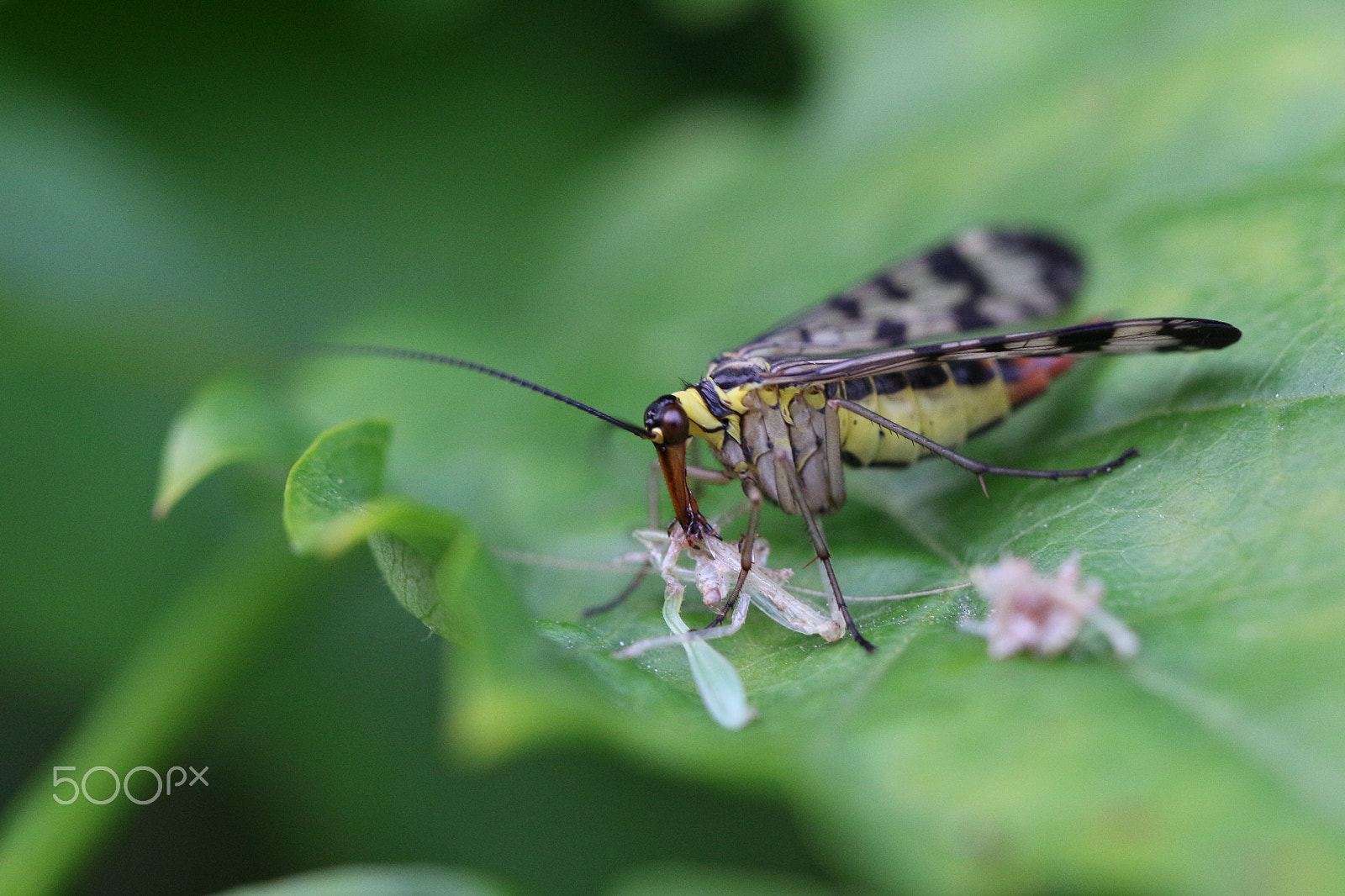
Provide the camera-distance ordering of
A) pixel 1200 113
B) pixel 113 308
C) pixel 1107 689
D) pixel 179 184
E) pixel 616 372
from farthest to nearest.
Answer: pixel 179 184 < pixel 113 308 < pixel 616 372 < pixel 1200 113 < pixel 1107 689

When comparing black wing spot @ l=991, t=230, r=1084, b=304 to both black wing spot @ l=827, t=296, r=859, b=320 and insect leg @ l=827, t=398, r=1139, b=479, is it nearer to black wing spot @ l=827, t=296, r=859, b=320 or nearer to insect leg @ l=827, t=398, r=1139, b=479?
black wing spot @ l=827, t=296, r=859, b=320

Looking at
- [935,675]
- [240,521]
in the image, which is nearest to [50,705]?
[240,521]

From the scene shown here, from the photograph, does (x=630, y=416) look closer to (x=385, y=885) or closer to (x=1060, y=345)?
(x=1060, y=345)

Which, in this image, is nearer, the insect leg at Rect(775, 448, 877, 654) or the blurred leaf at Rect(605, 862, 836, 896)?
the blurred leaf at Rect(605, 862, 836, 896)

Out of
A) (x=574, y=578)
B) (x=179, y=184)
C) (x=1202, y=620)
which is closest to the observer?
(x=1202, y=620)

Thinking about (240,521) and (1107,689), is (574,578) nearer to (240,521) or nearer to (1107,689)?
(1107,689)

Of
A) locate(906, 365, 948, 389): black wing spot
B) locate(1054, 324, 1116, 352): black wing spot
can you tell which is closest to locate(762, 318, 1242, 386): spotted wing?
locate(1054, 324, 1116, 352): black wing spot

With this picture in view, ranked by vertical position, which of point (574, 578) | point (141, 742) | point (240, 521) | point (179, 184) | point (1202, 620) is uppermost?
point (179, 184)

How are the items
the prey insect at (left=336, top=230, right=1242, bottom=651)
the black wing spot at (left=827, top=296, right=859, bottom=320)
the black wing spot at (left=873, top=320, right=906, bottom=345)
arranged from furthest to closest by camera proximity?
the black wing spot at (left=827, top=296, right=859, bottom=320) → the black wing spot at (left=873, top=320, right=906, bottom=345) → the prey insect at (left=336, top=230, right=1242, bottom=651)
